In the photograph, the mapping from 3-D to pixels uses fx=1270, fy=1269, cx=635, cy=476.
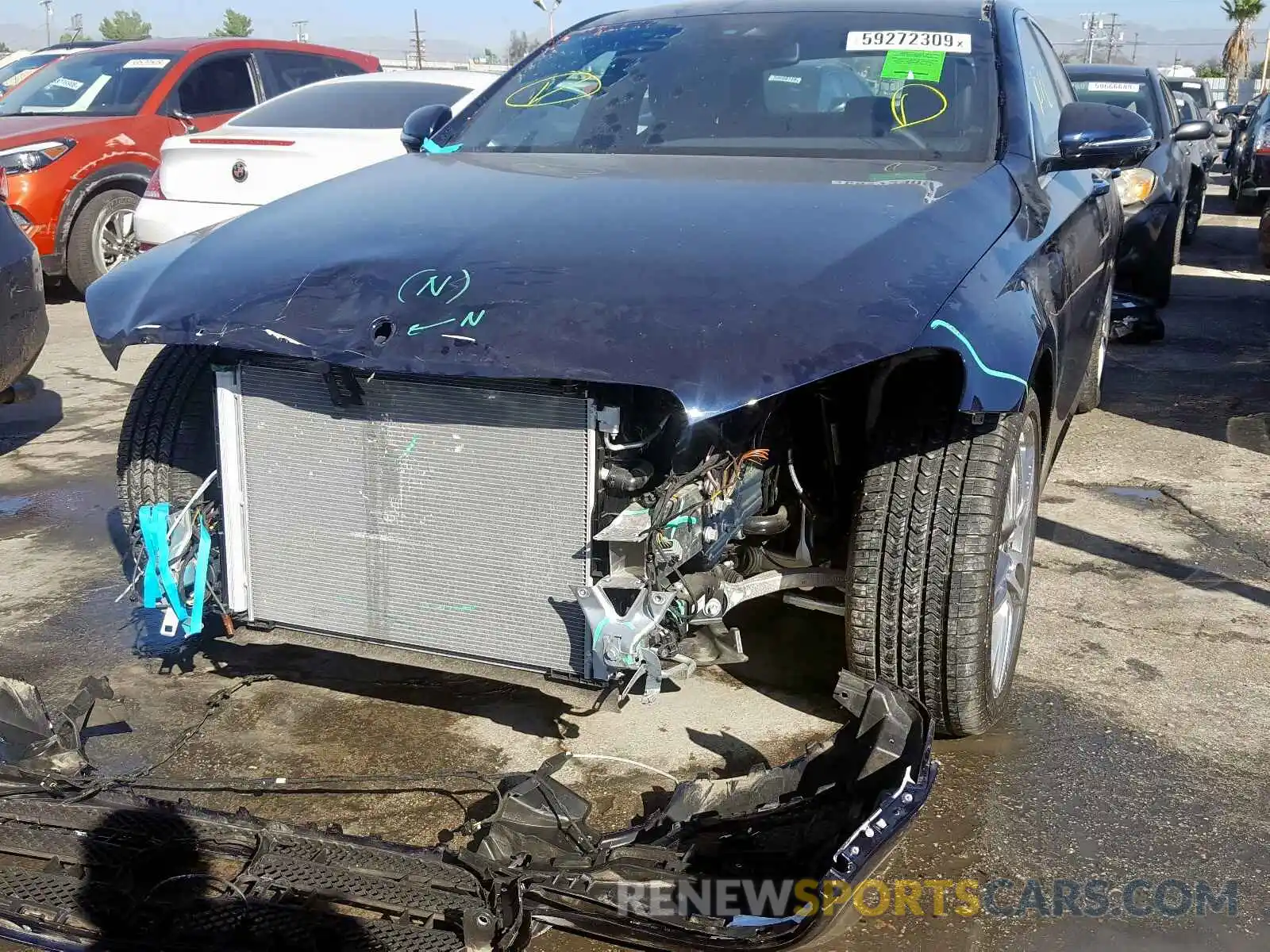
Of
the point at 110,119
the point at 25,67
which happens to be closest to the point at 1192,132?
the point at 110,119

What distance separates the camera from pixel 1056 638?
3.58 m

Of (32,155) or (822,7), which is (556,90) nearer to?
(822,7)

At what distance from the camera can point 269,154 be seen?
268 inches

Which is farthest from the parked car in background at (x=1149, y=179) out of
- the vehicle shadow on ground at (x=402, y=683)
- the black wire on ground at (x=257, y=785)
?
the black wire on ground at (x=257, y=785)

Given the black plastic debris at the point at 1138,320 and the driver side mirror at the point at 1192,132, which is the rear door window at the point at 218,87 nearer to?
the black plastic debris at the point at 1138,320

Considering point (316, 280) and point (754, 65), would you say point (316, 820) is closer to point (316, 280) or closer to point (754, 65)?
point (316, 280)

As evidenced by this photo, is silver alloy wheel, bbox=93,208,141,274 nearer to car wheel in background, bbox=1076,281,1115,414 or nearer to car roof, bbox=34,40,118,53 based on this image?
car roof, bbox=34,40,118,53

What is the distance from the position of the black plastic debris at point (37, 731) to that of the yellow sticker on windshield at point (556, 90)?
218 centimetres

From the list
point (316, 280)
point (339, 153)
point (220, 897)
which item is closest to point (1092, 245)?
point (316, 280)

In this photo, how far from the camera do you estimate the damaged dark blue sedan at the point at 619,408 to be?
7.82ft

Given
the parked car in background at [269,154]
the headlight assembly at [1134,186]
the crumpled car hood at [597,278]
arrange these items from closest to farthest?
the crumpled car hood at [597,278] < the parked car in background at [269,154] < the headlight assembly at [1134,186]

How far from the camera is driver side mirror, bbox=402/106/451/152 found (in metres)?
3.97

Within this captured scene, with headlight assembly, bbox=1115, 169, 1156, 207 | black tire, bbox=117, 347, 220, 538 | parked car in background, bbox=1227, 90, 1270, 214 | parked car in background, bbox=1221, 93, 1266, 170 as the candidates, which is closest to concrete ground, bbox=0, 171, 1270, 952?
black tire, bbox=117, 347, 220, 538

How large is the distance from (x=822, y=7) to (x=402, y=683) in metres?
2.36
